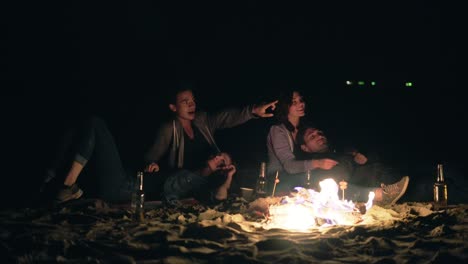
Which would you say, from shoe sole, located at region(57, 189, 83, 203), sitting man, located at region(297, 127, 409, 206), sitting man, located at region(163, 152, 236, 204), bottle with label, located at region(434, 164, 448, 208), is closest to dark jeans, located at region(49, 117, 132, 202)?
shoe sole, located at region(57, 189, 83, 203)

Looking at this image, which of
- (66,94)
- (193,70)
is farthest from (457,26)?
(66,94)

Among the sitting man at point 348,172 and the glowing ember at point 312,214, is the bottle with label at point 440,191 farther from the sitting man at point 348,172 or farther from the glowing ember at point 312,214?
the glowing ember at point 312,214

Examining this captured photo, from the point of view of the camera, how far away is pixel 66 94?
895cm

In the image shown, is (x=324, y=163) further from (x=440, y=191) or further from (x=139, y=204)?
(x=139, y=204)

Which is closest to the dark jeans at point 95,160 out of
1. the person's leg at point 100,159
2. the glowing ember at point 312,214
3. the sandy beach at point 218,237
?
the person's leg at point 100,159

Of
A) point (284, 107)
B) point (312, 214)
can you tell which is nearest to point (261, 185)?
point (312, 214)

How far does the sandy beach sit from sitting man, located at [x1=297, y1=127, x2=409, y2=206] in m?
0.26

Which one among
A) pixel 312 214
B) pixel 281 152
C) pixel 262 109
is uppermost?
pixel 262 109

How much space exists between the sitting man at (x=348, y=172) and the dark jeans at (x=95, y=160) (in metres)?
2.74

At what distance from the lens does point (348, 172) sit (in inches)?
250

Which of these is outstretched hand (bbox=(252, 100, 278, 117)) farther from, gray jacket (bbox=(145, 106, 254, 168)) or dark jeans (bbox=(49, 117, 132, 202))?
dark jeans (bbox=(49, 117, 132, 202))

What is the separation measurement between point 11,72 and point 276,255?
7240mm

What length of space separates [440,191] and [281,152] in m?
2.29

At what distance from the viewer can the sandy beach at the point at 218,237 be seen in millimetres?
3479
